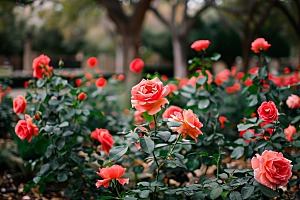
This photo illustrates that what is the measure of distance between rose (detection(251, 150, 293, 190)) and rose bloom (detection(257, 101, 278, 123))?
241mm

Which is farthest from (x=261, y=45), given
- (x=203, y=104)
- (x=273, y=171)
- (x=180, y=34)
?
(x=180, y=34)

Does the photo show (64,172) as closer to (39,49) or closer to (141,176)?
(141,176)

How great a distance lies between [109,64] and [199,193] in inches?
1043

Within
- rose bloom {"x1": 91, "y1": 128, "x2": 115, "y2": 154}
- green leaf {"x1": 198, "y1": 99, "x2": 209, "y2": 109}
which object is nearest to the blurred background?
green leaf {"x1": 198, "y1": 99, "x2": 209, "y2": 109}

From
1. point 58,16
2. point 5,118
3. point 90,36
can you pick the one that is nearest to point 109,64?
point 90,36

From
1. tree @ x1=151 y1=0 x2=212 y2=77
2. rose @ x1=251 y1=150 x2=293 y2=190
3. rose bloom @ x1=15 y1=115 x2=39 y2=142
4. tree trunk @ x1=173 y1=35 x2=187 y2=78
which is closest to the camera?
rose @ x1=251 y1=150 x2=293 y2=190

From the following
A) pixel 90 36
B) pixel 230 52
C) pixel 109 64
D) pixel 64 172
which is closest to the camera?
pixel 64 172

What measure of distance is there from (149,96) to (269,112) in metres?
0.61

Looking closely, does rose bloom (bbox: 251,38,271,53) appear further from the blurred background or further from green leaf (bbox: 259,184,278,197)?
the blurred background

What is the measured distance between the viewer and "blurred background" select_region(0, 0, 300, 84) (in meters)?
5.54

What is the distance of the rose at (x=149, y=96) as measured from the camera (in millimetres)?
917

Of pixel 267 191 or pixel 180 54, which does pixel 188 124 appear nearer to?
pixel 267 191

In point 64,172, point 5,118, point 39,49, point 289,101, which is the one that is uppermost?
point 39,49

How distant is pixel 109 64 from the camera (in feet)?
87.8
